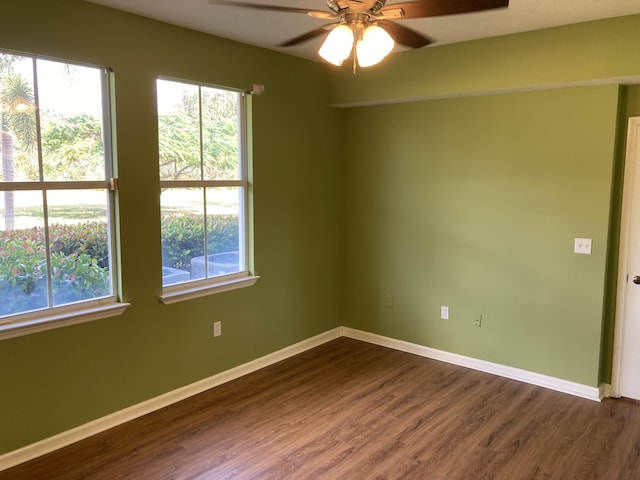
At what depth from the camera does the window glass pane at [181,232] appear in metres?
3.39

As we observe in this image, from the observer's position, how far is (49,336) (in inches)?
110

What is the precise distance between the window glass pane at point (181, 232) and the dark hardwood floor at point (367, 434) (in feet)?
2.92

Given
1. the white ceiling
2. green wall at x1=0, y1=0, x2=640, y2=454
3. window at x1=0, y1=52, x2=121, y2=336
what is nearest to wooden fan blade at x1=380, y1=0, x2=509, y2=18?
the white ceiling

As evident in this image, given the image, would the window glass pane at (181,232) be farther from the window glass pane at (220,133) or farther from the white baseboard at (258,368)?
the white baseboard at (258,368)

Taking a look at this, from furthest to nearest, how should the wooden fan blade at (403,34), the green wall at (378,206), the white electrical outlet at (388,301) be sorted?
the white electrical outlet at (388,301)
the green wall at (378,206)
the wooden fan blade at (403,34)

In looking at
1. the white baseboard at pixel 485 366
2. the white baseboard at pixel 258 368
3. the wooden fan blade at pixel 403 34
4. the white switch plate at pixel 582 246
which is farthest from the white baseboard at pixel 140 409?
the wooden fan blade at pixel 403 34

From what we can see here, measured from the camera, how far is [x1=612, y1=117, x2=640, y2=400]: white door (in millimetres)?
3375

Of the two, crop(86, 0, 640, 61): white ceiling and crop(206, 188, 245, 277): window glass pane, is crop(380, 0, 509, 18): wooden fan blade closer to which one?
crop(86, 0, 640, 61): white ceiling

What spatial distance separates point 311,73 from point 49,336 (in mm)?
2827

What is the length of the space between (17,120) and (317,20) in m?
1.79

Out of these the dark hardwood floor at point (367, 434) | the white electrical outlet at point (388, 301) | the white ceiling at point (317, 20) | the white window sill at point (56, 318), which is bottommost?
the dark hardwood floor at point (367, 434)

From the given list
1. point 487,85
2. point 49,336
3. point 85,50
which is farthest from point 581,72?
point 49,336

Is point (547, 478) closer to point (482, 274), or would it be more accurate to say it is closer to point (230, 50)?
point (482, 274)

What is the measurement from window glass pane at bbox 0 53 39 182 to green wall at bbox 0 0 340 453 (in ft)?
0.37
